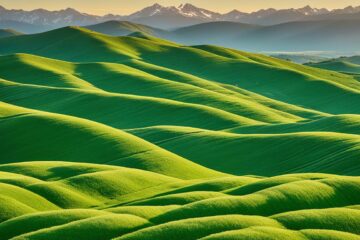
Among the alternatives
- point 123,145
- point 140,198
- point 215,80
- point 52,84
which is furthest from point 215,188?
point 215,80

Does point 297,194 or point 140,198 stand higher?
point 297,194

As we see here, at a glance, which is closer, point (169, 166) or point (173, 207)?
point (173, 207)

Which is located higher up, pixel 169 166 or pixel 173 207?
pixel 173 207

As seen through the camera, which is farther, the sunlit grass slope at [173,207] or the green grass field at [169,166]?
the green grass field at [169,166]

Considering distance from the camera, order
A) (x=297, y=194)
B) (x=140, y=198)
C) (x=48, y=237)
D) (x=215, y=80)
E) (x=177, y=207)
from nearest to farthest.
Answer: (x=48, y=237) < (x=177, y=207) < (x=297, y=194) < (x=140, y=198) < (x=215, y=80)

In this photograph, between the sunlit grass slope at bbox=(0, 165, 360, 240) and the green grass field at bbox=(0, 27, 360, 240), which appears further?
the green grass field at bbox=(0, 27, 360, 240)

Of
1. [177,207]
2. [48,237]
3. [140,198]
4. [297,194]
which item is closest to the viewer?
[48,237]

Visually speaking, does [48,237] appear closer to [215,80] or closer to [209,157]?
[209,157]

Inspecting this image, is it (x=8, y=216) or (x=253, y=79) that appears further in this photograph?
(x=253, y=79)
